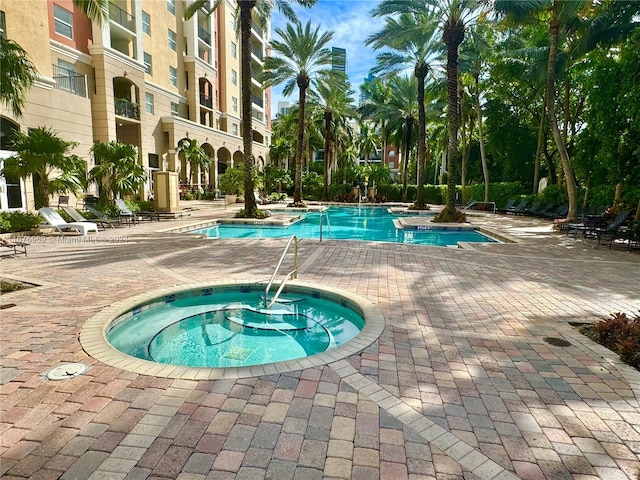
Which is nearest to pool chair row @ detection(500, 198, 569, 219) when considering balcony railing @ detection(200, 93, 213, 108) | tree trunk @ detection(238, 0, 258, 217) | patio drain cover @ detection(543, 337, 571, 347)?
tree trunk @ detection(238, 0, 258, 217)

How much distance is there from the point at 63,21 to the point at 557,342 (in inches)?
1044

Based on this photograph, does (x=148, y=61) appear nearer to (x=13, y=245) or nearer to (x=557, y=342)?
(x=13, y=245)

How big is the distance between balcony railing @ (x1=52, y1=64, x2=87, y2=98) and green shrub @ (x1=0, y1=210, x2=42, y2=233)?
955cm

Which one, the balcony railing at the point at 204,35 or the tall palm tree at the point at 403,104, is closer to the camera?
the tall palm tree at the point at 403,104

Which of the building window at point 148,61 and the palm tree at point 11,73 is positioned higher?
the building window at point 148,61

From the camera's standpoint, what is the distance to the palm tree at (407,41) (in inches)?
712

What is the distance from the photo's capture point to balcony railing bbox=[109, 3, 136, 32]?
24719 mm

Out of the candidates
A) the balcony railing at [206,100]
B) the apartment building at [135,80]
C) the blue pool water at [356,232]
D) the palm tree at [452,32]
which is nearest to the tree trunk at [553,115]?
the palm tree at [452,32]

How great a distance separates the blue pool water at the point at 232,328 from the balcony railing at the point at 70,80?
19.1 metres

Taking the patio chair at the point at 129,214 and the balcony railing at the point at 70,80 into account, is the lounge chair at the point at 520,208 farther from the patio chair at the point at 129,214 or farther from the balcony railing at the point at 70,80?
the balcony railing at the point at 70,80

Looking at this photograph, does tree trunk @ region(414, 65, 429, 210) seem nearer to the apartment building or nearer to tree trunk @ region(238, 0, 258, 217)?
the apartment building

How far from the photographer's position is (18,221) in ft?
42.5

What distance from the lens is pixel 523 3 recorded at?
50.9 ft

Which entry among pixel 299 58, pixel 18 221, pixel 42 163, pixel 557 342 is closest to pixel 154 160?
pixel 299 58
